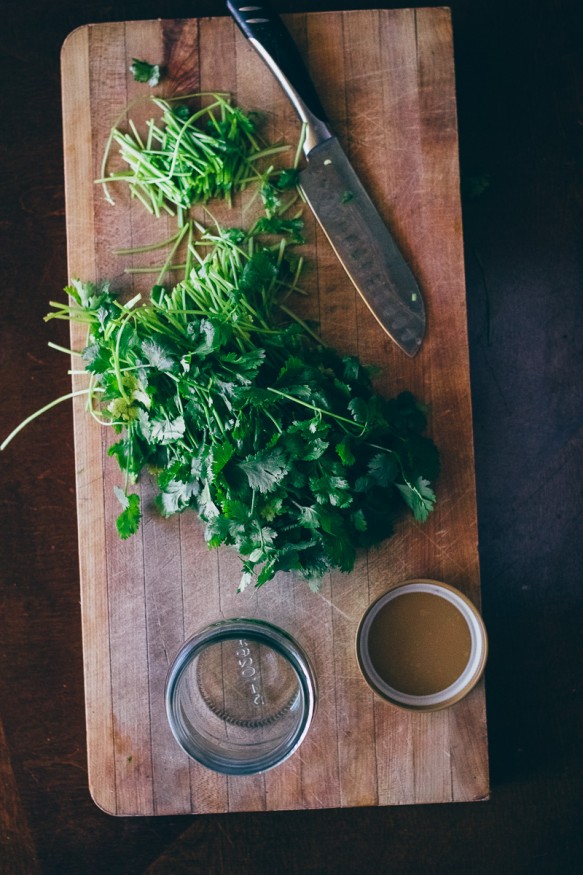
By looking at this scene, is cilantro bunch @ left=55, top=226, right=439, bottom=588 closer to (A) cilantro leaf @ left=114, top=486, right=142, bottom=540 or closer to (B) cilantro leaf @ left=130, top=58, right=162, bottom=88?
(A) cilantro leaf @ left=114, top=486, right=142, bottom=540

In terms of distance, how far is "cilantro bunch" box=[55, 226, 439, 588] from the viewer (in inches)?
48.1

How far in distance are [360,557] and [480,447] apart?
477mm

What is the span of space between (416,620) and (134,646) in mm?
536

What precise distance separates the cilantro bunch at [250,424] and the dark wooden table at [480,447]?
0.42m

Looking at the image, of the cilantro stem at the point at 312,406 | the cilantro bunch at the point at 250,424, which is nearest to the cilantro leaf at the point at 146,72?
the cilantro bunch at the point at 250,424

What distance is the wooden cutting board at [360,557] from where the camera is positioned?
1.39 m

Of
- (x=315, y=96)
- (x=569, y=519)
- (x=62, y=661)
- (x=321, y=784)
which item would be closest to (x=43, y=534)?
(x=62, y=661)

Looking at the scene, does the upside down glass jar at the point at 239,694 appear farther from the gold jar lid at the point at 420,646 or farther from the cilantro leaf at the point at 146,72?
the cilantro leaf at the point at 146,72

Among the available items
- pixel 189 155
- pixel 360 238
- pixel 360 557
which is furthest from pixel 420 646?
pixel 189 155

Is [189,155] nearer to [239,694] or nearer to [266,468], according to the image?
[266,468]

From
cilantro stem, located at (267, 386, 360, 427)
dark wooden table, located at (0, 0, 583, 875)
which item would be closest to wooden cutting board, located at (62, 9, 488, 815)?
cilantro stem, located at (267, 386, 360, 427)

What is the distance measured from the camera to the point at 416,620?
53.3 inches

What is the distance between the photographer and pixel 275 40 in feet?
4.43

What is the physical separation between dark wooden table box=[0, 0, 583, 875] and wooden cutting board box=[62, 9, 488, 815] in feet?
1.05
